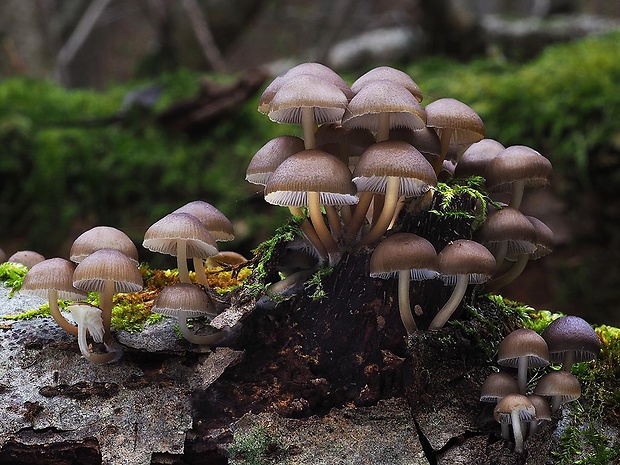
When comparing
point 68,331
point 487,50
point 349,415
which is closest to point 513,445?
point 349,415

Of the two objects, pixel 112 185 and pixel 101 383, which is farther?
pixel 112 185

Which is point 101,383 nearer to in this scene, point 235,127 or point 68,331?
point 68,331

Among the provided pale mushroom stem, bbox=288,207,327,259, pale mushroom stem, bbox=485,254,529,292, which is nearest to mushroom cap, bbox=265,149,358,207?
pale mushroom stem, bbox=288,207,327,259

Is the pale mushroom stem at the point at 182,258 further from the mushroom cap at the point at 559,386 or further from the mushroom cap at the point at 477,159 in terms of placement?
the mushroom cap at the point at 559,386

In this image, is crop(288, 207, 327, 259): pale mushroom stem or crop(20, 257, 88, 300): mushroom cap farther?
crop(288, 207, 327, 259): pale mushroom stem

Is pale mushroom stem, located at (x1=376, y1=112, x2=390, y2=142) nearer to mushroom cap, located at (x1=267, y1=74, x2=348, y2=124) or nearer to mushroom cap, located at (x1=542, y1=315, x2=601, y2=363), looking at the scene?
mushroom cap, located at (x1=267, y1=74, x2=348, y2=124)

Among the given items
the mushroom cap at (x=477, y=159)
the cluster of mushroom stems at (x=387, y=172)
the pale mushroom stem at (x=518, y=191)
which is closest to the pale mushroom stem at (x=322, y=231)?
the cluster of mushroom stems at (x=387, y=172)

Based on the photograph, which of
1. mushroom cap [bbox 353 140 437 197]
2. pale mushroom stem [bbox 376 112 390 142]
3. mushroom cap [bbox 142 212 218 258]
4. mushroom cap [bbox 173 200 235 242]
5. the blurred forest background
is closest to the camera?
mushroom cap [bbox 353 140 437 197]
